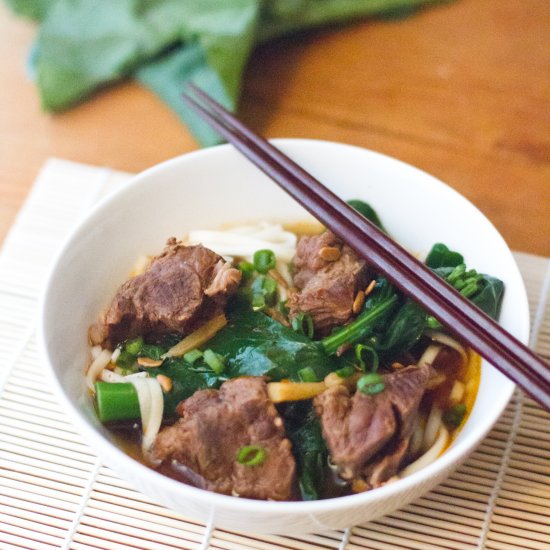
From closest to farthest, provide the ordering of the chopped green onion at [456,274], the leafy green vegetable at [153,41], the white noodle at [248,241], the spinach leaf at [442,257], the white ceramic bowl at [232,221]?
the white ceramic bowl at [232,221] < the chopped green onion at [456,274] < the spinach leaf at [442,257] < the white noodle at [248,241] < the leafy green vegetable at [153,41]

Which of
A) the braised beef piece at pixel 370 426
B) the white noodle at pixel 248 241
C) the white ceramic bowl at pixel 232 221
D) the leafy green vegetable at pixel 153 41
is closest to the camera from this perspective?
the white ceramic bowl at pixel 232 221

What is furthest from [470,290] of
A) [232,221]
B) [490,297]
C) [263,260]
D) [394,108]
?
[394,108]

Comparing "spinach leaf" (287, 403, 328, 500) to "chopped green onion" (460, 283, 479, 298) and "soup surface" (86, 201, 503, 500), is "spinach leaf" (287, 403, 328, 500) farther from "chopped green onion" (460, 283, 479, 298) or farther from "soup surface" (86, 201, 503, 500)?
"chopped green onion" (460, 283, 479, 298)

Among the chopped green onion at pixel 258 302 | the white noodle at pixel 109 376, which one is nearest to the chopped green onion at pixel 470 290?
the chopped green onion at pixel 258 302

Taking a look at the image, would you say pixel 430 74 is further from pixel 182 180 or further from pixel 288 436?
pixel 288 436

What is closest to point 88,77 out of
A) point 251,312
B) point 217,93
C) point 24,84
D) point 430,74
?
point 24,84

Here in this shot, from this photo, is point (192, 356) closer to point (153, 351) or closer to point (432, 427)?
point (153, 351)

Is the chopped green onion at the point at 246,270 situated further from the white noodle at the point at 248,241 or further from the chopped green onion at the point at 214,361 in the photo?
the chopped green onion at the point at 214,361

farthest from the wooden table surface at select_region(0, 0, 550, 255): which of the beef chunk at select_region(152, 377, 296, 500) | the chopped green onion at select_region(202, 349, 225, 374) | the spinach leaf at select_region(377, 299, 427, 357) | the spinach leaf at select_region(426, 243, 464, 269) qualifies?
the beef chunk at select_region(152, 377, 296, 500)
